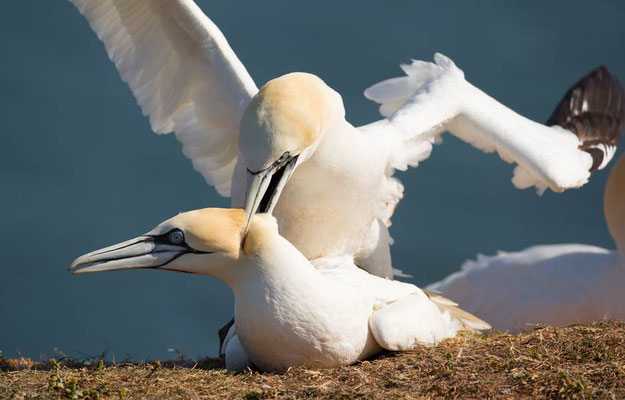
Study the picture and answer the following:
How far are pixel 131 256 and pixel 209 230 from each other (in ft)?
1.11

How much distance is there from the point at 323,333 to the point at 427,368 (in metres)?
0.45

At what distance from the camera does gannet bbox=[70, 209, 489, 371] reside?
4613 mm

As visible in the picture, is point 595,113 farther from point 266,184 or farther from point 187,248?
point 187,248

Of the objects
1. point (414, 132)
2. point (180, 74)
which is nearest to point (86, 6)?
point (180, 74)

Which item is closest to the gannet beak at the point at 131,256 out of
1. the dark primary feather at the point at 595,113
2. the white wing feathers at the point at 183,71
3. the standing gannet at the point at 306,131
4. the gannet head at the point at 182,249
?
the gannet head at the point at 182,249

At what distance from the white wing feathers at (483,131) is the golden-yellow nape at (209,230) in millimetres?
1661

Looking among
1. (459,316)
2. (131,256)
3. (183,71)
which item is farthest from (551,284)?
(131,256)

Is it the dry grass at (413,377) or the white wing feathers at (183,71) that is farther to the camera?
the white wing feathers at (183,71)

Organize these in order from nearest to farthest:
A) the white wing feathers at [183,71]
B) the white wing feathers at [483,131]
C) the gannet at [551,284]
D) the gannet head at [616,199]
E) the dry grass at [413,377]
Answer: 1. the dry grass at [413,377]
2. the white wing feathers at [183,71]
3. the white wing feathers at [483,131]
4. the gannet at [551,284]
5. the gannet head at [616,199]

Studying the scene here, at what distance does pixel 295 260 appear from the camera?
4.70 metres

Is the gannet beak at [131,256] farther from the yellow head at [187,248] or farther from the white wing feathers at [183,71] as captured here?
the white wing feathers at [183,71]

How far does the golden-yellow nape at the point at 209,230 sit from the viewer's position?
15.3ft

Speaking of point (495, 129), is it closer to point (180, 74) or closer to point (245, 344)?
point (180, 74)

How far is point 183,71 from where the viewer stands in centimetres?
625
